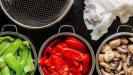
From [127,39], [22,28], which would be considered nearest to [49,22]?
[22,28]

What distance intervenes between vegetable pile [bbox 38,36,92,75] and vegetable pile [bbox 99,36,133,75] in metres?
0.09

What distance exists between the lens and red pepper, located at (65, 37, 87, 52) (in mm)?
1860

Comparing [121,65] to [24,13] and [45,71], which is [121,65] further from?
[24,13]

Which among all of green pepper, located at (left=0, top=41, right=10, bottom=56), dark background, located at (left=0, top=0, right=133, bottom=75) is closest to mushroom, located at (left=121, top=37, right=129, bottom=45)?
dark background, located at (left=0, top=0, right=133, bottom=75)

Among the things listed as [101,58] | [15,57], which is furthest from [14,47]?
[101,58]

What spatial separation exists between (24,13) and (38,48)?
231 mm

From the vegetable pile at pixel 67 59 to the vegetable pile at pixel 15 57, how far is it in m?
0.07

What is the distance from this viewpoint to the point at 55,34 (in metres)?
1.89

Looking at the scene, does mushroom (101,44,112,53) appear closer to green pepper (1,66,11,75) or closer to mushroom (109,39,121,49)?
mushroom (109,39,121,49)

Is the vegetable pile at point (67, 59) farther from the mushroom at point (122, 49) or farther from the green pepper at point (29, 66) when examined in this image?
the mushroom at point (122, 49)

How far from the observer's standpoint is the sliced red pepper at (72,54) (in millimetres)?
1860

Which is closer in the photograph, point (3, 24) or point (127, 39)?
point (127, 39)

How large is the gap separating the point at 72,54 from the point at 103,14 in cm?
27

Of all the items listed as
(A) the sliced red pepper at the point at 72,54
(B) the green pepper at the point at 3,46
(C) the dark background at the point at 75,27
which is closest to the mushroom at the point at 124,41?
(C) the dark background at the point at 75,27
